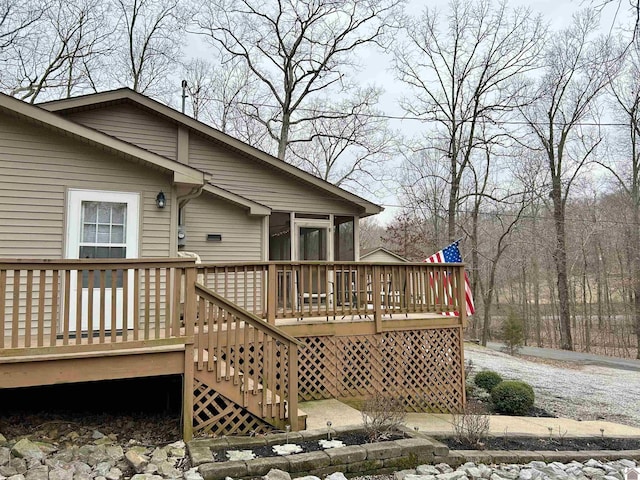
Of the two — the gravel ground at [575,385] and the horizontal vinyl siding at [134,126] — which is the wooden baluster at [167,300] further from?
the gravel ground at [575,385]

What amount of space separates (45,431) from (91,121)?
6.41 metres

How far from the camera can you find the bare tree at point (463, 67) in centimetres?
1952

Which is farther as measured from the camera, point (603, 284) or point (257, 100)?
point (603, 284)

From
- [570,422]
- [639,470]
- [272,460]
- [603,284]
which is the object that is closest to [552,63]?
[603,284]

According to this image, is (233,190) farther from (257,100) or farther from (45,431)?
(257,100)

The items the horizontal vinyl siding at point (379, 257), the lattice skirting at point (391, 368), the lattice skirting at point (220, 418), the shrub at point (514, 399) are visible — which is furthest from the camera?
the horizontal vinyl siding at point (379, 257)

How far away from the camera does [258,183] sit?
10.1m

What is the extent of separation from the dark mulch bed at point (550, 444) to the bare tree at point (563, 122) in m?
17.4

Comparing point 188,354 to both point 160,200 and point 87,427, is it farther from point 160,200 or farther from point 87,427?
point 160,200

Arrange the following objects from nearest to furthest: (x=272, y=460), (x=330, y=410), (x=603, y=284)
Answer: (x=272, y=460)
(x=330, y=410)
(x=603, y=284)

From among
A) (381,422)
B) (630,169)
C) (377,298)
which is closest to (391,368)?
(377,298)

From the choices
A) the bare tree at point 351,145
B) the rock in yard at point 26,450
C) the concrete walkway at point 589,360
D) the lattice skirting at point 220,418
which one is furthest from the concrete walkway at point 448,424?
the bare tree at point 351,145

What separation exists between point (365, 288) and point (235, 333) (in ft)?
8.75

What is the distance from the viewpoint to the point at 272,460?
3893 mm
